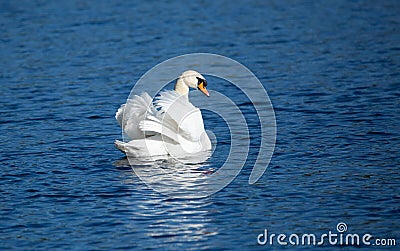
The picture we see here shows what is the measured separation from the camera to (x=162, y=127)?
12.0 meters

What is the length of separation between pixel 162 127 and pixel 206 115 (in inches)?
130

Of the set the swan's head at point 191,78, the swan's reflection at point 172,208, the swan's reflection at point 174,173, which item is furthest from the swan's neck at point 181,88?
the swan's reflection at point 172,208

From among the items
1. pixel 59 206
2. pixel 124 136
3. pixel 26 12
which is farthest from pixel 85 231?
pixel 26 12

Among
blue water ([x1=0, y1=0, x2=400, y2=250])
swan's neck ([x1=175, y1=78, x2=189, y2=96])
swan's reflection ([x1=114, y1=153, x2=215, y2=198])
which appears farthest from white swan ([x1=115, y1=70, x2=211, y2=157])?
swan's neck ([x1=175, y1=78, x2=189, y2=96])

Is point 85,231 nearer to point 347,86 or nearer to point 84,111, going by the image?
point 84,111

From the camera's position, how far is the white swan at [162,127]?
12.0m

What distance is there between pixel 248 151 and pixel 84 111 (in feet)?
13.3

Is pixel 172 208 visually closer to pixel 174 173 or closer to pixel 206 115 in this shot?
pixel 174 173

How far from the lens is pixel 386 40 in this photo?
800 inches

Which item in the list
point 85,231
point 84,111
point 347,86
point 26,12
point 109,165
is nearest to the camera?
point 85,231

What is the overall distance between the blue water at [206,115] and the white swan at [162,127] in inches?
16.3

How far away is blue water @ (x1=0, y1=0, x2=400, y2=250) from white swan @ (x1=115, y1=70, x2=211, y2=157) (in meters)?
0.41

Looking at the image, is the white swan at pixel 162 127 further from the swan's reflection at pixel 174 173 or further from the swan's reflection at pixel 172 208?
the swan's reflection at pixel 172 208

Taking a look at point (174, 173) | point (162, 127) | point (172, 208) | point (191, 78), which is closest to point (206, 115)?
point (191, 78)
